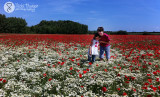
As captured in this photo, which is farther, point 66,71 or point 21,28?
point 21,28

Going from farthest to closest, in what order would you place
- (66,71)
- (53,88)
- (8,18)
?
(8,18), (66,71), (53,88)

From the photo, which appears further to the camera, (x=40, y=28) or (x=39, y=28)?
(x=39, y=28)

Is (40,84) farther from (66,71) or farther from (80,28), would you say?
(80,28)

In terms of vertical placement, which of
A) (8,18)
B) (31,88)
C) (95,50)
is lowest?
(31,88)

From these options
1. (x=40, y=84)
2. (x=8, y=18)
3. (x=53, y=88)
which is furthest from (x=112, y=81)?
(x=8, y=18)

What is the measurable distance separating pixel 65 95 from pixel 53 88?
65cm

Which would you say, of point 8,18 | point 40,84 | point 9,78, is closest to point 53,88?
point 40,84

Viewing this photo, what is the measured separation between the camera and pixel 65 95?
15.4ft

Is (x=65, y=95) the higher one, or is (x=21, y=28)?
(x=21, y=28)

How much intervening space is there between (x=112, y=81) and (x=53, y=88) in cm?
197

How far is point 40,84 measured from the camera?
5.36 metres

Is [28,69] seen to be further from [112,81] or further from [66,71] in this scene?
[112,81]

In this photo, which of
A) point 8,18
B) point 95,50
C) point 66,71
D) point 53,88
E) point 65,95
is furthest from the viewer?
point 8,18

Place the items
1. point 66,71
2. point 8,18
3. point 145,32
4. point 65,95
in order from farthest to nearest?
point 8,18 < point 145,32 < point 66,71 < point 65,95
